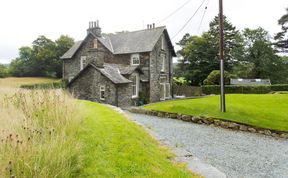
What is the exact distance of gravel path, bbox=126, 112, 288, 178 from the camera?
6.71 meters

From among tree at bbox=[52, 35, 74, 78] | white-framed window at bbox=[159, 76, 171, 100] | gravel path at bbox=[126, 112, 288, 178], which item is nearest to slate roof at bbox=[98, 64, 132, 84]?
white-framed window at bbox=[159, 76, 171, 100]

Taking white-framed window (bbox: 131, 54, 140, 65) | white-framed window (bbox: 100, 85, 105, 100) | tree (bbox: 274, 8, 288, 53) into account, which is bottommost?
white-framed window (bbox: 100, 85, 105, 100)

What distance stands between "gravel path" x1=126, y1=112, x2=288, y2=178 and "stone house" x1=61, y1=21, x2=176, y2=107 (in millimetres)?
10408

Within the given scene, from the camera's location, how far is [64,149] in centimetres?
362

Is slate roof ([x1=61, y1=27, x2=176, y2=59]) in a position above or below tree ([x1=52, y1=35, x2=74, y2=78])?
below

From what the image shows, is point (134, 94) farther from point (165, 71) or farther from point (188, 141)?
point (188, 141)

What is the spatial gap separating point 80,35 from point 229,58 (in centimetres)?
3890

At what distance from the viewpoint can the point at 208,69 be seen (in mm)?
40281

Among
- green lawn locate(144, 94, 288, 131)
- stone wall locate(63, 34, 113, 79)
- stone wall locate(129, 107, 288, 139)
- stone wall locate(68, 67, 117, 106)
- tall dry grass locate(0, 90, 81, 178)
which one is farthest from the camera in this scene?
stone wall locate(63, 34, 113, 79)

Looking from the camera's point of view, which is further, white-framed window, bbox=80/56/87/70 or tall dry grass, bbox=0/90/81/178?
white-framed window, bbox=80/56/87/70

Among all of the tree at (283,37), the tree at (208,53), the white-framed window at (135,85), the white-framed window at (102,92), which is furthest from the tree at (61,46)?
the tree at (283,37)

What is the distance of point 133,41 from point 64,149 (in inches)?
977

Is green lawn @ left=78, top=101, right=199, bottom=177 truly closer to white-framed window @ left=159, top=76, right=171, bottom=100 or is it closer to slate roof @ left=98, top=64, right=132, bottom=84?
slate roof @ left=98, top=64, right=132, bottom=84

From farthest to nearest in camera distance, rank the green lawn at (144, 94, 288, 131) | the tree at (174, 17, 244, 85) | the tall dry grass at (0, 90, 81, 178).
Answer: the tree at (174, 17, 244, 85) → the green lawn at (144, 94, 288, 131) → the tall dry grass at (0, 90, 81, 178)
